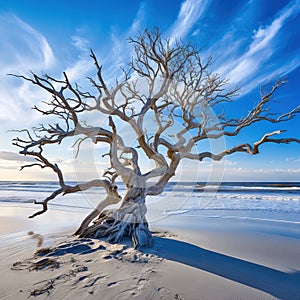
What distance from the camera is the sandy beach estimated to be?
3.06 meters

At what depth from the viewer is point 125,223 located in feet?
18.7

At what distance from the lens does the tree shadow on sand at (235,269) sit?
10.8ft

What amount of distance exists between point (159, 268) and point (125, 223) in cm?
206

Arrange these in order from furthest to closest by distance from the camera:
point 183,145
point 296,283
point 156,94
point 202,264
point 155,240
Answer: point 183,145
point 156,94
point 155,240
point 202,264
point 296,283

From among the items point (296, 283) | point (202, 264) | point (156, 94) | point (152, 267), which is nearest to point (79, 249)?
point (152, 267)

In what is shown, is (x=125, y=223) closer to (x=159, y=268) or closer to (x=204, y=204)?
(x=159, y=268)

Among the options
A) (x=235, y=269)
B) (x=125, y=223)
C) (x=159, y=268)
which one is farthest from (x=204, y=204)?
(x=159, y=268)

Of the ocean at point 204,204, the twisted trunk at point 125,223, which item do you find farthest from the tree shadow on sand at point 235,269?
the ocean at point 204,204

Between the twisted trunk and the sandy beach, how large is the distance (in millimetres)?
331

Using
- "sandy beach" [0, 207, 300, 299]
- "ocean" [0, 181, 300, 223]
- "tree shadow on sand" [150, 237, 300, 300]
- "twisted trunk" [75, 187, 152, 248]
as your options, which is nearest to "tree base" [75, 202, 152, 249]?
"twisted trunk" [75, 187, 152, 248]

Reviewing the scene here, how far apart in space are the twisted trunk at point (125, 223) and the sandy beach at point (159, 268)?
33 centimetres

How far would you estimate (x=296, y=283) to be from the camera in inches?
137

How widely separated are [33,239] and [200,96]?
7.41m

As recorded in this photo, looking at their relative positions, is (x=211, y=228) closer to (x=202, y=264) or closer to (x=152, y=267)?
(x=202, y=264)
